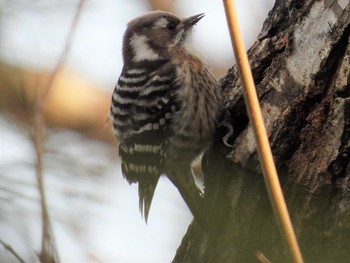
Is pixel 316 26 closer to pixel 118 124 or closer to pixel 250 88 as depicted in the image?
pixel 250 88

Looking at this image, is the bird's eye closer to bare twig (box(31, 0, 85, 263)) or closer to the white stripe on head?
the white stripe on head

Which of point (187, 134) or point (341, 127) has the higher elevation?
point (187, 134)

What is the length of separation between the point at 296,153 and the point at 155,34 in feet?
5.93

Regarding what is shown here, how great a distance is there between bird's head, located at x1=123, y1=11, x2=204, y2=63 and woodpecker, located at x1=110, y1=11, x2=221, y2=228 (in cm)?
18

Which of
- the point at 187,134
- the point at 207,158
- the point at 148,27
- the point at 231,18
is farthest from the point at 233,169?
the point at 148,27

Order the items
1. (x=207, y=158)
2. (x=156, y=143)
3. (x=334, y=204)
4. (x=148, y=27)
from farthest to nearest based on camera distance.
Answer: (x=148, y=27)
(x=156, y=143)
(x=207, y=158)
(x=334, y=204)

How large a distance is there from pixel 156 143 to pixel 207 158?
51 centimetres

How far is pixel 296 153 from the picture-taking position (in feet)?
8.75

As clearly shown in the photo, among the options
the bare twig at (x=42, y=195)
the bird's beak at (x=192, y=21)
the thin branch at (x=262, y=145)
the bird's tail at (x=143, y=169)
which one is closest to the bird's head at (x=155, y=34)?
the bird's beak at (x=192, y=21)

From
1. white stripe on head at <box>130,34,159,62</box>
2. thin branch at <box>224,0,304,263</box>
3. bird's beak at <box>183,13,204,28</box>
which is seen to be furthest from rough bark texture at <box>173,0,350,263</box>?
bird's beak at <box>183,13,204,28</box>

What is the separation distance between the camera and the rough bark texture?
8.23 ft

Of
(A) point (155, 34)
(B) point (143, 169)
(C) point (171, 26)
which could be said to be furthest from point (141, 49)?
(B) point (143, 169)

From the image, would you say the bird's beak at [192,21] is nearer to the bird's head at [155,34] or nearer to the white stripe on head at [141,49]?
the bird's head at [155,34]

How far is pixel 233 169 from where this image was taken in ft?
9.66
